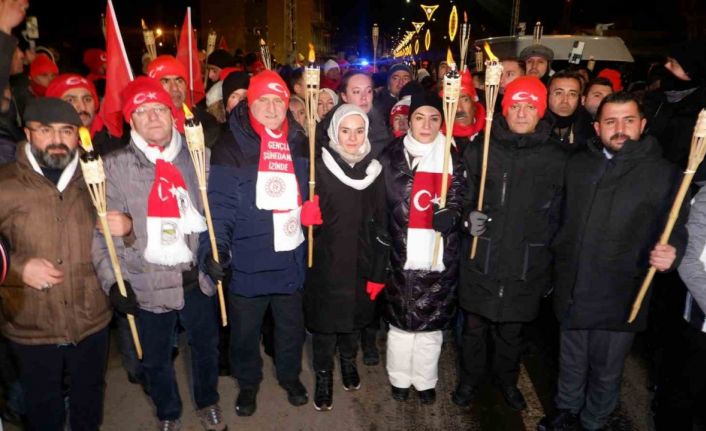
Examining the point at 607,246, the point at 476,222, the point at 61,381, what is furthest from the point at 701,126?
the point at 61,381

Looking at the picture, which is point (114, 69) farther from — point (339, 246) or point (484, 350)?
point (484, 350)

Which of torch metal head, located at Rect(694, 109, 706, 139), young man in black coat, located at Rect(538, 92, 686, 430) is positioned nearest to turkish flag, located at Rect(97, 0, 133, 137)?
young man in black coat, located at Rect(538, 92, 686, 430)

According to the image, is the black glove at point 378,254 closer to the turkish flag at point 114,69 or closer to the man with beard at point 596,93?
the turkish flag at point 114,69

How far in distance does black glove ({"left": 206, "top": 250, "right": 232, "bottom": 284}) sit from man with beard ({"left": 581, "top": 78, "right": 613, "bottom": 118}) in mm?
4200

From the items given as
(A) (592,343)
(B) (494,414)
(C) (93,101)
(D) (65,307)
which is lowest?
(B) (494,414)

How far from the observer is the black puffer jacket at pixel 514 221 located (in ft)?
11.7

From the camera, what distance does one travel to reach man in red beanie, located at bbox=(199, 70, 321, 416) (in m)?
3.52

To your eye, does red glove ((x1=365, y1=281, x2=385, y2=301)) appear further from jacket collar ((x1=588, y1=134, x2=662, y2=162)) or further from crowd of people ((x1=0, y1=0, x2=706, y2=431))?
jacket collar ((x1=588, y1=134, x2=662, y2=162))

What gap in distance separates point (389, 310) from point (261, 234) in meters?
1.21

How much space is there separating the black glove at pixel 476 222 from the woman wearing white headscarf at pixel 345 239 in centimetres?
64

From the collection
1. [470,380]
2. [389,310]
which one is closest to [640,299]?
[470,380]

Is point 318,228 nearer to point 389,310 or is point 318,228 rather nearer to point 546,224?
point 389,310

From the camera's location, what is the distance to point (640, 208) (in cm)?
324

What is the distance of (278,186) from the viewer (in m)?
3.56
